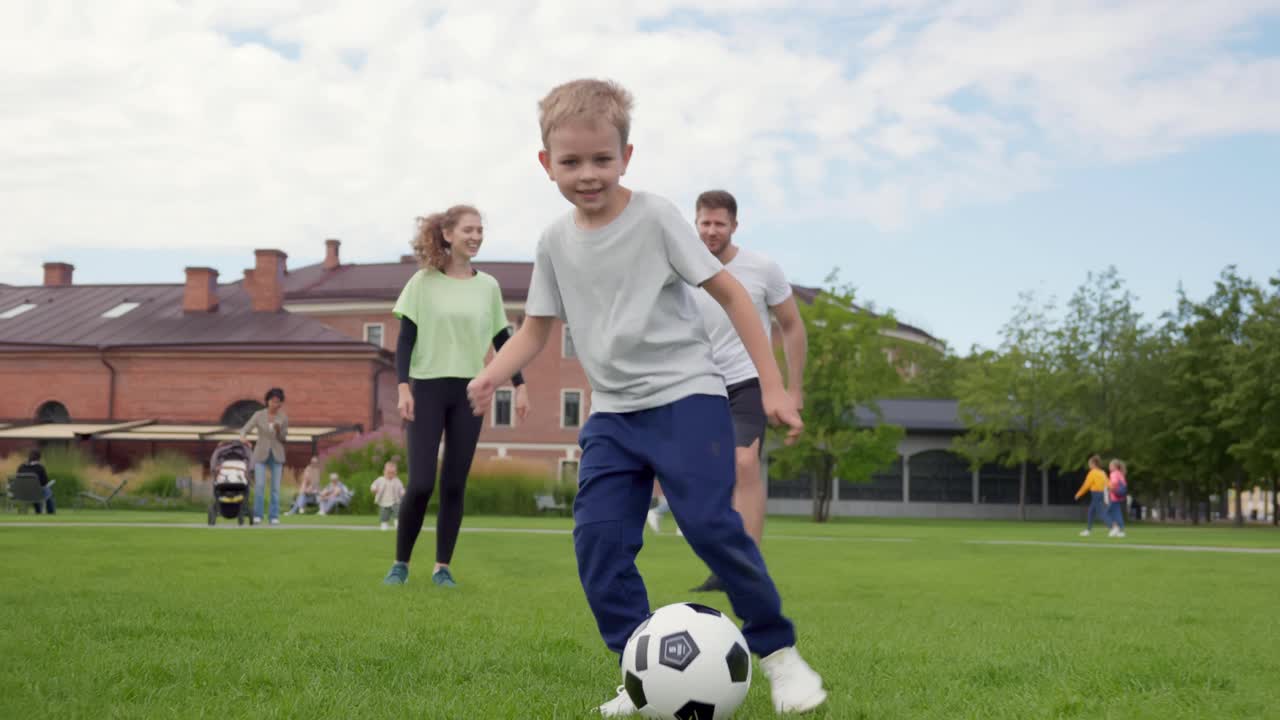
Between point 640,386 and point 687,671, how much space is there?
3.02ft

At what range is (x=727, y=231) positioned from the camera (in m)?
7.51

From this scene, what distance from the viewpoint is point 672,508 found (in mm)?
4070

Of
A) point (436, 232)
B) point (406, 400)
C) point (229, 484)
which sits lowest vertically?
point (229, 484)

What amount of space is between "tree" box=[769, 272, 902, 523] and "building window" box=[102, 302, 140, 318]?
32365 millimetres

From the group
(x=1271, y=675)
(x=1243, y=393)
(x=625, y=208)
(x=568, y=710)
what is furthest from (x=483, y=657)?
(x=1243, y=393)

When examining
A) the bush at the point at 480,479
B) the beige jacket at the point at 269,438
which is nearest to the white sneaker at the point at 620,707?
the beige jacket at the point at 269,438

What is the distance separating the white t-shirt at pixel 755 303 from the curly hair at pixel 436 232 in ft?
5.91

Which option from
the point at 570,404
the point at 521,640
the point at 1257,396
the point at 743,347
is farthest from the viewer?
the point at 570,404

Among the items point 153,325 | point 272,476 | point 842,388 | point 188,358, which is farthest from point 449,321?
point 153,325

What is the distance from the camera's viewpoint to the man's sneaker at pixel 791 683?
3.88 metres

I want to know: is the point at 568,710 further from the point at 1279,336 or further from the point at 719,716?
the point at 1279,336

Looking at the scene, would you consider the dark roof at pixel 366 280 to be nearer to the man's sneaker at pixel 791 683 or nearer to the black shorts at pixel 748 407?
the black shorts at pixel 748 407

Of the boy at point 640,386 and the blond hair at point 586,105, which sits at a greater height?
the blond hair at point 586,105

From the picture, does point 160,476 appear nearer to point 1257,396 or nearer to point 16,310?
point 16,310
